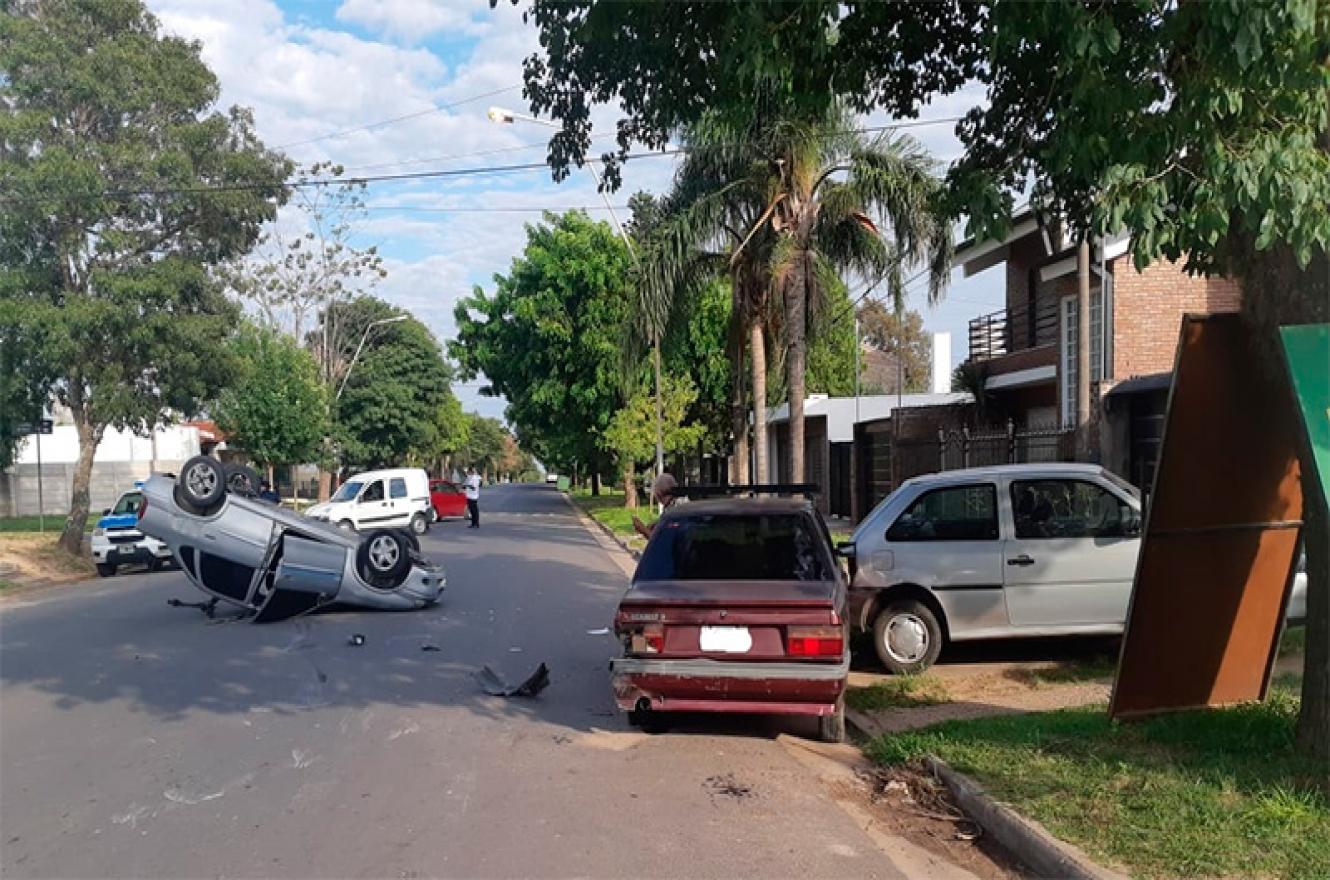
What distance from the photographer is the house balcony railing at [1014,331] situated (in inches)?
955

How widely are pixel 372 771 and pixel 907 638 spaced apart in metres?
4.79

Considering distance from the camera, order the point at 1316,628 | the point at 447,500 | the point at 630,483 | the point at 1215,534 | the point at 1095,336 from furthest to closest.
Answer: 1. the point at 630,483
2. the point at 447,500
3. the point at 1095,336
4. the point at 1215,534
5. the point at 1316,628

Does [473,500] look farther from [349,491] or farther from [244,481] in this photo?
[244,481]

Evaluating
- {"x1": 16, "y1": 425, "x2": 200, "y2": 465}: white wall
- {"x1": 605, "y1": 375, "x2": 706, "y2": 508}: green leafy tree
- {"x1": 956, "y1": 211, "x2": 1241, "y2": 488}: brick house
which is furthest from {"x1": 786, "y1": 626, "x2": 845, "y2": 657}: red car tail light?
{"x1": 16, "y1": 425, "x2": 200, "y2": 465}: white wall

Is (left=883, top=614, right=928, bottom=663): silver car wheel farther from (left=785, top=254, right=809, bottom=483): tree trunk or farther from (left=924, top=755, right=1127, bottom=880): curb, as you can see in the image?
(left=785, top=254, right=809, bottom=483): tree trunk

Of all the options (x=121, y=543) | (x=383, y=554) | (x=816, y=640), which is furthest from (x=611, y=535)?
(x=816, y=640)

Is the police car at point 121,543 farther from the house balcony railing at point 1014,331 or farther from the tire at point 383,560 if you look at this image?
the house balcony railing at point 1014,331

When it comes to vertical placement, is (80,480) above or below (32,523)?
above

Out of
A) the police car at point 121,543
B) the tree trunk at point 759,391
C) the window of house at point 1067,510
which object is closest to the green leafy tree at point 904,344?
the tree trunk at point 759,391

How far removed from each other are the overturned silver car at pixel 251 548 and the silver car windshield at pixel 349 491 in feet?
52.2

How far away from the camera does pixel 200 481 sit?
1337 cm

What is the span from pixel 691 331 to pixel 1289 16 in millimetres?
33721

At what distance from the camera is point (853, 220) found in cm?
1836

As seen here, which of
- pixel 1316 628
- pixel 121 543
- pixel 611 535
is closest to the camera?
pixel 1316 628
